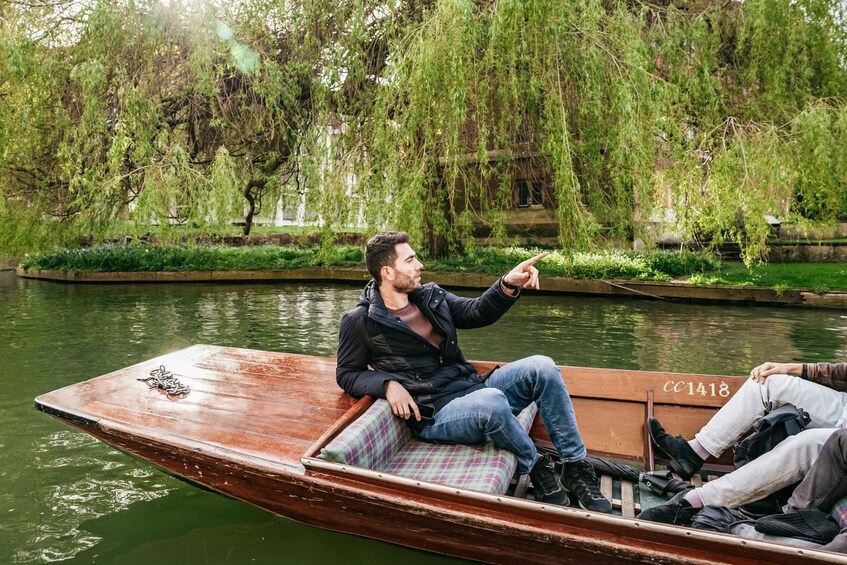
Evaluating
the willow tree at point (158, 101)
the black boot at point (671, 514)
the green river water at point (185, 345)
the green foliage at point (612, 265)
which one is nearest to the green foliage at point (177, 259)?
the green river water at point (185, 345)

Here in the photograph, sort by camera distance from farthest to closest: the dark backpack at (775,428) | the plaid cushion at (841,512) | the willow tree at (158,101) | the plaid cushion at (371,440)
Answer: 1. the willow tree at (158,101)
2. the dark backpack at (775,428)
3. the plaid cushion at (371,440)
4. the plaid cushion at (841,512)

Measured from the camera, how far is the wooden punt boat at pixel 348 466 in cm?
237

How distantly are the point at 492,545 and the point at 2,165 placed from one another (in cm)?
1028

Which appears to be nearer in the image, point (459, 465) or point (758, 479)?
point (758, 479)

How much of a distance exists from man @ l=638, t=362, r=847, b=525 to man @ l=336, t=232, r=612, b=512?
19.4 inches

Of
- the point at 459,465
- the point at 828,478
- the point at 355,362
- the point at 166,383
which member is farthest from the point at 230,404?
the point at 828,478

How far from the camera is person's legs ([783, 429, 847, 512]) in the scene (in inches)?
93.7

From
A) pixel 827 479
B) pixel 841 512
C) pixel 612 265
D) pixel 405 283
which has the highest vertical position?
pixel 405 283

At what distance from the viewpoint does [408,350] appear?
3.27m

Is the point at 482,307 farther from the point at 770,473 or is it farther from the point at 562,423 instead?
the point at 770,473

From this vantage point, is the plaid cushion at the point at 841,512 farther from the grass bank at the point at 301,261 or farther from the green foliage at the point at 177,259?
the green foliage at the point at 177,259

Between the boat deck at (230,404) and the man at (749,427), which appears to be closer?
the man at (749,427)

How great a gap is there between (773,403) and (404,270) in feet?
6.01

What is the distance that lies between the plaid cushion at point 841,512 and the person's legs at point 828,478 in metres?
0.02
